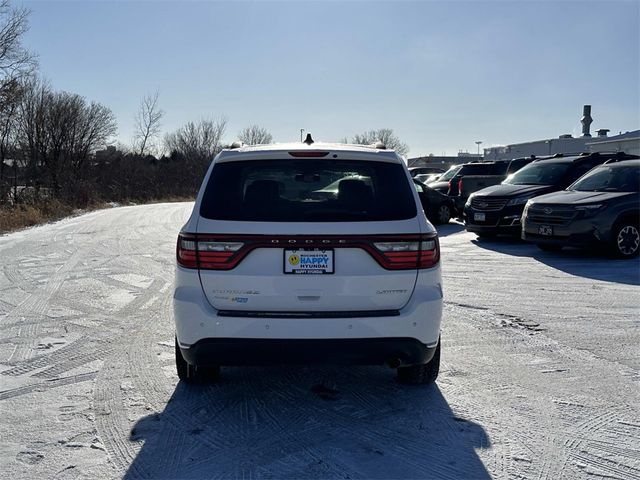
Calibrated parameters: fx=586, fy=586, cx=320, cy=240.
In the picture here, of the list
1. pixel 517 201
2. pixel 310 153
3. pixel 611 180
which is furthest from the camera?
pixel 517 201

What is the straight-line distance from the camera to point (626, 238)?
33.8 feet

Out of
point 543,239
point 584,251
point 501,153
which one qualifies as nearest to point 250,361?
point 543,239

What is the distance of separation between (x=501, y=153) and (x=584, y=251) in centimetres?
3851

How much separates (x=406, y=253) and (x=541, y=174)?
1111 cm

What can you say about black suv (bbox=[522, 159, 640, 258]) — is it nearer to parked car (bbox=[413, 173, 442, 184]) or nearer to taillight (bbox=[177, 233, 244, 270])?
taillight (bbox=[177, 233, 244, 270])

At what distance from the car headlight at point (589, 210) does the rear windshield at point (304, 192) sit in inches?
291

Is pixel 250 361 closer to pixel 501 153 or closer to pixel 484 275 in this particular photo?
pixel 484 275

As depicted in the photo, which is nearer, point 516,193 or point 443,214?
point 516,193

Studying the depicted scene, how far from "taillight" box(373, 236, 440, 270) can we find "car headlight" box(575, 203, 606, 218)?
7493 millimetres

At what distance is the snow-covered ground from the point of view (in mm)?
3350

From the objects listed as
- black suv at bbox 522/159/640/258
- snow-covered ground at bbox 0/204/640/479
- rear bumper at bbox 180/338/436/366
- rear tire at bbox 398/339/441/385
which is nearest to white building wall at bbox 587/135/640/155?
black suv at bbox 522/159/640/258

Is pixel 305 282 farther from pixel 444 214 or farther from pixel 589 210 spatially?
pixel 444 214

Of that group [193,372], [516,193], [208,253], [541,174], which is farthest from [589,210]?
[208,253]

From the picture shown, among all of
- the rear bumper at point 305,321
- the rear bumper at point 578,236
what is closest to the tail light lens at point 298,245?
the rear bumper at point 305,321
